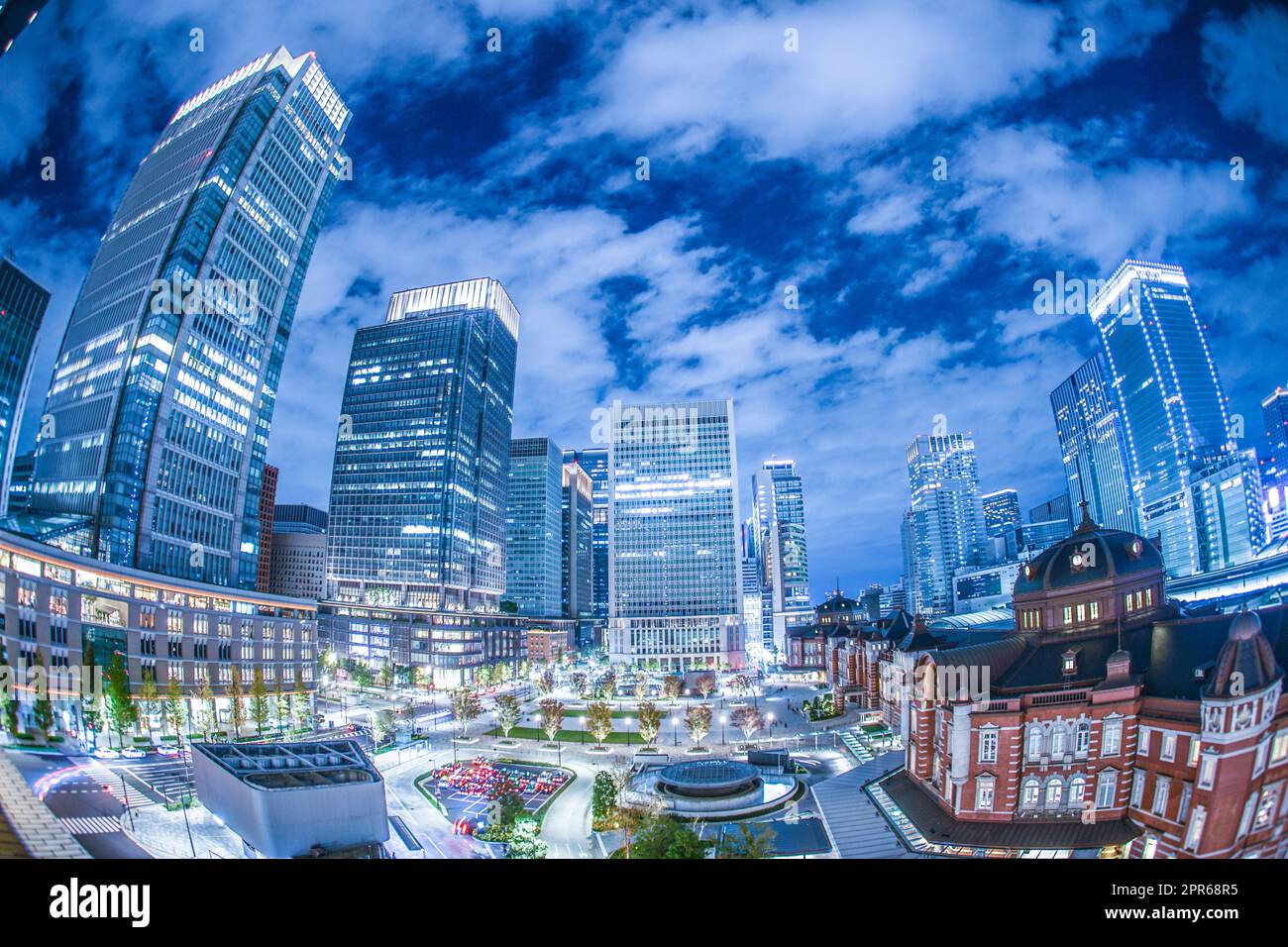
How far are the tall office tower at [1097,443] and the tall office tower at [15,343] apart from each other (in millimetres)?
27941

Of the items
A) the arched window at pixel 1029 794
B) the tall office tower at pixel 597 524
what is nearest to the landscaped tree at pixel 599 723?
the arched window at pixel 1029 794

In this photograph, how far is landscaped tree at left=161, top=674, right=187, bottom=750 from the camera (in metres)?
28.7

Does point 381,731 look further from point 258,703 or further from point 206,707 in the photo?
point 206,707

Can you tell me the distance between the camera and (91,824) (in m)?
13.3

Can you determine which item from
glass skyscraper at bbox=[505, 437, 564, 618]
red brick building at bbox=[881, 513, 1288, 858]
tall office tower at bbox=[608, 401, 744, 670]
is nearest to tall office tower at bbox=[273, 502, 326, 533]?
glass skyscraper at bbox=[505, 437, 564, 618]

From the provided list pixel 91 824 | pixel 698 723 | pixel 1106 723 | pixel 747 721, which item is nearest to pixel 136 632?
pixel 91 824

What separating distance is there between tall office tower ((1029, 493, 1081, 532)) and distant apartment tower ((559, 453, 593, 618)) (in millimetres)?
131523

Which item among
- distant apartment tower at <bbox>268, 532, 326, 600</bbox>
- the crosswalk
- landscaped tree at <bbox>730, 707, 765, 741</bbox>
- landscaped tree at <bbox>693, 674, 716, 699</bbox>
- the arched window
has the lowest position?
landscaped tree at <bbox>693, 674, 716, 699</bbox>

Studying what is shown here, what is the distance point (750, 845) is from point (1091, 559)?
38.1ft

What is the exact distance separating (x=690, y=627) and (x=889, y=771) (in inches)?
2522

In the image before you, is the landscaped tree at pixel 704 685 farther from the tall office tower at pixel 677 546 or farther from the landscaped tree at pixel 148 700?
the landscaped tree at pixel 148 700

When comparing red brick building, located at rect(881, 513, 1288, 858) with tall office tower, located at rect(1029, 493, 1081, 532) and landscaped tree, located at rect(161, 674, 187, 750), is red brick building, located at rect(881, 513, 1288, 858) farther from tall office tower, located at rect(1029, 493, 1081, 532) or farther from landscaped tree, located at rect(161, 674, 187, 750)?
landscaped tree, located at rect(161, 674, 187, 750)
